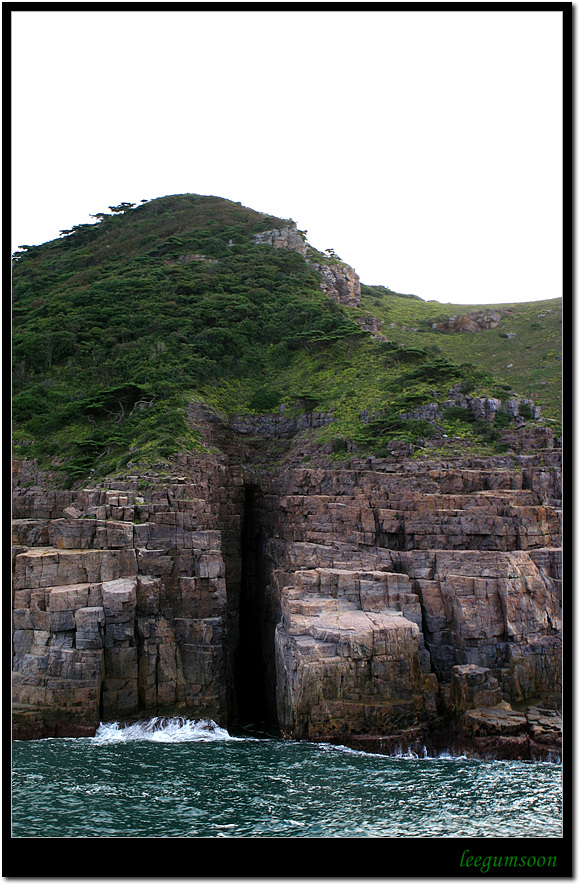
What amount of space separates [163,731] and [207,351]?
1247 inches

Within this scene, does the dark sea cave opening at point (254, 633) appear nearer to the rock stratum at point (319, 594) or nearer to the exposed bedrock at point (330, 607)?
the rock stratum at point (319, 594)

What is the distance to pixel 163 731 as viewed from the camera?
32.0 metres

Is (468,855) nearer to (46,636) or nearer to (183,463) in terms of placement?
(46,636)

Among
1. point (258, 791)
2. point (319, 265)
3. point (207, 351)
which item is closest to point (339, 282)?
point (319, 265)

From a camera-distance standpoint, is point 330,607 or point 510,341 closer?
point 330,607

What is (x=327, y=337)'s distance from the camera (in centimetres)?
5544

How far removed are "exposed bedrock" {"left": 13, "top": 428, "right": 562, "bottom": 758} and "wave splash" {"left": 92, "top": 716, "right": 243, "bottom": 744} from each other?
53cm

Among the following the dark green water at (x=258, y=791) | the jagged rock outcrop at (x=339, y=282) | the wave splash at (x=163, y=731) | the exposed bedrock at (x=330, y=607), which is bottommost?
the wave splash at (x=163, y=731)

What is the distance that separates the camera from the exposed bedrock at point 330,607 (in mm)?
30266

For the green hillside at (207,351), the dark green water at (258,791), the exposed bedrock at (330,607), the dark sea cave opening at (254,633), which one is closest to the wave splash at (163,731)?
the dark green water at (258,791)

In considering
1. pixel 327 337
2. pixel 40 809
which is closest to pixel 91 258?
pixel 327 337

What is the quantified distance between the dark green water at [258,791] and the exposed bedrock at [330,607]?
5.53 feet

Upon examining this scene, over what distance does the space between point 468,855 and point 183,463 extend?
30271 millimetres

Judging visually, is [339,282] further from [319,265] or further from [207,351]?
[207,351]
